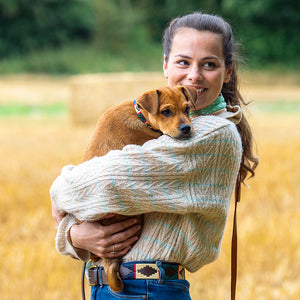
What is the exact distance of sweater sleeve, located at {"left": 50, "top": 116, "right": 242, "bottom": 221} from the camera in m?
2.14

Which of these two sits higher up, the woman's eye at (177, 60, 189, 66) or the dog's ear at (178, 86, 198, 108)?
the woman's eye at (177, 60, 189, 66)

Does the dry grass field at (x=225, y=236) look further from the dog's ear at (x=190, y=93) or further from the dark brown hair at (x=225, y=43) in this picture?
the dog's ear at (x=190, y=93)

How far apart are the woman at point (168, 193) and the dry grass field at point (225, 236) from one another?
2463 mm

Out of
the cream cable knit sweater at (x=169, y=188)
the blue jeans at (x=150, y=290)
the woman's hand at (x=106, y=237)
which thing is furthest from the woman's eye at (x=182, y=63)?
the blue jeans at (x=150, y=290)

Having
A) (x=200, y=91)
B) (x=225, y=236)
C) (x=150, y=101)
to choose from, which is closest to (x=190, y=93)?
(x=200, y=91)

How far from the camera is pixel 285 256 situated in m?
5.27

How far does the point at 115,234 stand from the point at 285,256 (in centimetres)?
346

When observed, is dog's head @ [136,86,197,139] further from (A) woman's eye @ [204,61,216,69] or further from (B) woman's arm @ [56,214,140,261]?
(B) woman's arm @ [56,214,140,261]

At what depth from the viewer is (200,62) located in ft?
7.92

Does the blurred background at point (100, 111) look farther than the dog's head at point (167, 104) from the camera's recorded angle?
Yes

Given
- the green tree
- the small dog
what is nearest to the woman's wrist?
the small dog

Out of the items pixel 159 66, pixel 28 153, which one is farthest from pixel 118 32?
pixel 28 153

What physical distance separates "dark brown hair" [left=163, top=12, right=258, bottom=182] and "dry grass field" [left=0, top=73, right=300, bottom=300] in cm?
227

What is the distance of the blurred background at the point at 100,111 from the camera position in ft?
16.1
